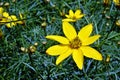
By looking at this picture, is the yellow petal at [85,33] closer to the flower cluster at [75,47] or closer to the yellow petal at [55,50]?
the flower cluster at [75,47]

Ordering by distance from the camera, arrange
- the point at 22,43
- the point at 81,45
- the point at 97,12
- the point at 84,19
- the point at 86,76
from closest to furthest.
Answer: the point at 81,45, the point at 86,76, the point at 22,43, the point at 84,19, the point at 97,12

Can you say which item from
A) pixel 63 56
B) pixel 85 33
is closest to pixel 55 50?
pixel 63 56

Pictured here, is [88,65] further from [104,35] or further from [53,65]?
[104,35]

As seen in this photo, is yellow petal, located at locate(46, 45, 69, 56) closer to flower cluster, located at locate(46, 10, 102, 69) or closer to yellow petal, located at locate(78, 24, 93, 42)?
flower cluster, located at locate(46, 10, 102, 69)

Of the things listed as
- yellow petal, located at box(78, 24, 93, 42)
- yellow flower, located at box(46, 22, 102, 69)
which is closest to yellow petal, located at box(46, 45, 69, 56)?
yellow flower, located at box(46, 22, 102, 69)

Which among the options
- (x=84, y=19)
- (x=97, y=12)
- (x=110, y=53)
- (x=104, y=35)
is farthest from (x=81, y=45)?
(x=97, y=12)

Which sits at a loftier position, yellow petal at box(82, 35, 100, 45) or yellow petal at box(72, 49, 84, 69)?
yellow petal at box(82, 35, 100, 45)

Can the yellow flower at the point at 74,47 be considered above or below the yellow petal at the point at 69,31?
below

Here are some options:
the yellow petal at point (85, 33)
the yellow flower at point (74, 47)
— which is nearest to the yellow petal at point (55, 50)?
the yellow flower at point (74, 47)
